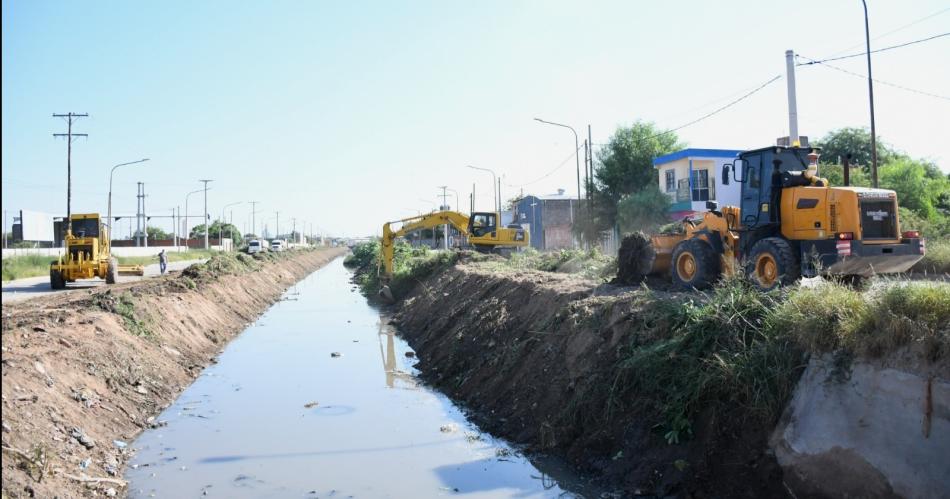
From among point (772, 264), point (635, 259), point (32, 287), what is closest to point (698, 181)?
point (635, 259)

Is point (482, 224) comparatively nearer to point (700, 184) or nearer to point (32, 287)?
point (700, 184)

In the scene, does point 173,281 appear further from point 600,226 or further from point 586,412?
point 600,226

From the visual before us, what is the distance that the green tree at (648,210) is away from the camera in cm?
3750

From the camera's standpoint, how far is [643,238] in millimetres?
15281

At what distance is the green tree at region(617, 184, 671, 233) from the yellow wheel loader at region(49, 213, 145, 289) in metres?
25.4

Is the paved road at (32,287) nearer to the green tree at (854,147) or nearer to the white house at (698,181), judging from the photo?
the white house at (698,181)

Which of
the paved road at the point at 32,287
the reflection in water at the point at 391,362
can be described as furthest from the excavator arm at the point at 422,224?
the paved road at the point at 32,287

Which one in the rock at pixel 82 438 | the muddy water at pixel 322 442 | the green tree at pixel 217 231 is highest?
the green tree at pixel 217 231

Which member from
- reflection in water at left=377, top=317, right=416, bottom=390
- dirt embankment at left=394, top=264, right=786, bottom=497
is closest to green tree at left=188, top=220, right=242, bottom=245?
reflection in water at left=377, top=317, right=416, bottom=390

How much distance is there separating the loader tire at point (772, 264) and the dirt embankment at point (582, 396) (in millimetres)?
2288

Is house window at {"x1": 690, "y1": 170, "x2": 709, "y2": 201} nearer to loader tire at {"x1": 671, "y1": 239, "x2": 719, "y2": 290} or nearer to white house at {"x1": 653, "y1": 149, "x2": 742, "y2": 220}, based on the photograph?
white house at {"x1": 653, "y1": 149, "x2": 742, "y2": 220}

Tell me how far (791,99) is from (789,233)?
29.0 ft

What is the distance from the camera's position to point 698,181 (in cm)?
3684

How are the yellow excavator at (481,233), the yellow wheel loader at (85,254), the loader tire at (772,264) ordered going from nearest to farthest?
the loader tire at (772,264) < the yellow wheel loader at (85,254) < the yellow excavator at (481,233)
